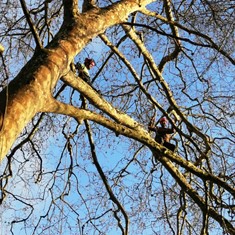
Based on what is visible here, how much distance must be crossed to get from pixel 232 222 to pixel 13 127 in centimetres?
212

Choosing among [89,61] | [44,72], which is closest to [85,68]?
[89,61]

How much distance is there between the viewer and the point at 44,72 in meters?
2.60

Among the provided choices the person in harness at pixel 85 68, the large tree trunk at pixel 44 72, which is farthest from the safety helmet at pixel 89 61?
the large tree trunk at pixel 44 72

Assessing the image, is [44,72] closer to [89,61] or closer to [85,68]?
[85,68]

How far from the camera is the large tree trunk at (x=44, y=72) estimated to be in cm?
225

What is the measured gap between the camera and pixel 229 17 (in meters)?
4.23

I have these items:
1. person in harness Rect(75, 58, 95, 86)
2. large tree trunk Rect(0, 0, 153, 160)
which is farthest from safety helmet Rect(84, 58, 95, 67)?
large tree trunk Rect(0, 0, 153, 160)

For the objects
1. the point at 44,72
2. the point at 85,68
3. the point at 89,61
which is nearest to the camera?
the point at 44,72

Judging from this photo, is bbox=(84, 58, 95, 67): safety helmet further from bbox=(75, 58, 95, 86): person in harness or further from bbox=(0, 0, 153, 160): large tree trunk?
bbox=(0, 0, 153, 160): large tree trunk

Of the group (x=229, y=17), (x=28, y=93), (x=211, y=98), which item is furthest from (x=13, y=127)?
(x=211, y=98)

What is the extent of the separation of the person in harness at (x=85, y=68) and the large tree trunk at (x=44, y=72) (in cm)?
162

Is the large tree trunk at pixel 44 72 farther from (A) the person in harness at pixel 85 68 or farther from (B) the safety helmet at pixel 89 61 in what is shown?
(B) the safety helmet at pixel 89 61

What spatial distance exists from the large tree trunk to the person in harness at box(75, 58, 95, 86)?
5.33 ft

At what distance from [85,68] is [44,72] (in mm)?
2713
